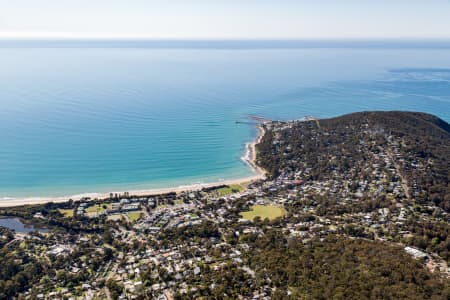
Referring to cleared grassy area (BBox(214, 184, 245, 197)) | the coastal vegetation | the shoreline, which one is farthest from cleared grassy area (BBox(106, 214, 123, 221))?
cleared grassy area (BBox(214, 184, 245, 197))

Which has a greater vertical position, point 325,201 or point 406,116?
point 406,116

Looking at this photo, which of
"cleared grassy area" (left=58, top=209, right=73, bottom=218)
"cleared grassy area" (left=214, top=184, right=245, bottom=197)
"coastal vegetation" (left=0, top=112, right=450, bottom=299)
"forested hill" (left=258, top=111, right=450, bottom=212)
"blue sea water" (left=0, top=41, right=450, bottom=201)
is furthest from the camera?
"blue sea water" (left=0, top=41, right=450, bottom=201)

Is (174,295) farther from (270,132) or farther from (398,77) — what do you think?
(398,77)

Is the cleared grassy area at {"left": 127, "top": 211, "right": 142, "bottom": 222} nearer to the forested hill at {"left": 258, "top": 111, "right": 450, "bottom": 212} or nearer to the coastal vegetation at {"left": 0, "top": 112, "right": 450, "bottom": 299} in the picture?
the coastal vegetation at {"left": 0, "top": 112, "right": 450, "bottom": 299}

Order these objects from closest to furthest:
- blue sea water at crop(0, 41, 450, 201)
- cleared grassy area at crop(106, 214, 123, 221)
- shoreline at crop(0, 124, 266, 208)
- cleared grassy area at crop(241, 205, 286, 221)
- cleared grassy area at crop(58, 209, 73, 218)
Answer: cleared grassy area at crop(106, 214, 123, 221)
cleared grassy area at crop(241, 205, 286, 221)
cleared grassy area at crop(58, 209, 73, 218)
shoreline at crop(0, 124, 266, 208)
blue sea water at crop(0, 41, 450, 201)

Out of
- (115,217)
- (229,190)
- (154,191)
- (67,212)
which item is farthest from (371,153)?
(67,212)

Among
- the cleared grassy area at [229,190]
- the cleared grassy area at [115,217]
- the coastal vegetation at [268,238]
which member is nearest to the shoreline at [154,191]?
the cleared grassy area at [229,190]

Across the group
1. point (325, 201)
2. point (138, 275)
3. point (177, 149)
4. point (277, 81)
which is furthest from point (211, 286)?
point (277, 81)
